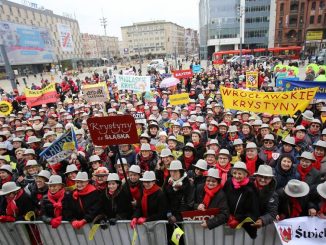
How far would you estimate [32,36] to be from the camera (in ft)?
A: 196

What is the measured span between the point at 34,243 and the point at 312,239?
425 cm

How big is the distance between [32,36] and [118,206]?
68513mm

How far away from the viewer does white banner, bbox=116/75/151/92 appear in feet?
40.4

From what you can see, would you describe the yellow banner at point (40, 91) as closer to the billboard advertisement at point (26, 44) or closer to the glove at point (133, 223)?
the glove at point (133, 223)

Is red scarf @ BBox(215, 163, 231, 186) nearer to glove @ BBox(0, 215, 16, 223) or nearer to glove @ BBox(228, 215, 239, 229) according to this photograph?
glove @ BBox(228, 215, 239, 229)

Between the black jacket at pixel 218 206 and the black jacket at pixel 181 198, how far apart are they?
0.46 ft

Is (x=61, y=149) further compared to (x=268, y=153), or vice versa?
(x=61, y=149)

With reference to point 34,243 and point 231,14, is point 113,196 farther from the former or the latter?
point 231,14

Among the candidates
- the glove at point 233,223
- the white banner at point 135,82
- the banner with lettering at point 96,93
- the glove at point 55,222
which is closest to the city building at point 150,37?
the white banner at point 135,82

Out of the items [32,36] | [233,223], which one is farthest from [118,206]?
[32,36]

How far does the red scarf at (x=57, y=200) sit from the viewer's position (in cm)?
378

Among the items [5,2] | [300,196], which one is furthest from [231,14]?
[300,196]

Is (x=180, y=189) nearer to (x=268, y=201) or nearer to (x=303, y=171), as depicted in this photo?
(x=268, y=201)

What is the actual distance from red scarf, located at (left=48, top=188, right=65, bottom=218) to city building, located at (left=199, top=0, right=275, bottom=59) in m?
76.0
